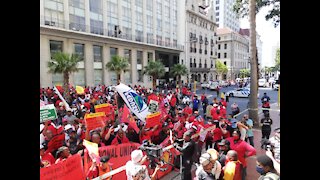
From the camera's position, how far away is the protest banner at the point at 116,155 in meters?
4.22

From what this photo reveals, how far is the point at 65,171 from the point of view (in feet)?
11.7

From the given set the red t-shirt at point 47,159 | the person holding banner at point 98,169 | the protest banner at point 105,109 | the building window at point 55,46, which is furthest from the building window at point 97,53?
the person holding banner at point 98,169

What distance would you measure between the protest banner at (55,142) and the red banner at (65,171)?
158 cm

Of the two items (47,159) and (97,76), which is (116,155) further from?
(97,76)

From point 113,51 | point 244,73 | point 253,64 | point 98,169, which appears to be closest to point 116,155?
point 98,169

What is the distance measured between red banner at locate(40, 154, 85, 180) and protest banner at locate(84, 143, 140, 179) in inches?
16.5

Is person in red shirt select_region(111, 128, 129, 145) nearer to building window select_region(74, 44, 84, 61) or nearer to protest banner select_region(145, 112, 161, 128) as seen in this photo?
protest banner select_region(145, 112, 161, 128)

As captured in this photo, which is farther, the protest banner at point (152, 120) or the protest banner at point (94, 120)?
the protest banner at point (152, 120)

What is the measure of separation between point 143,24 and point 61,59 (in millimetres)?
19647

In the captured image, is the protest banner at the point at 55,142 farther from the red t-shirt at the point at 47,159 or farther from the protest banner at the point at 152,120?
the protest banner at the point at 152,120

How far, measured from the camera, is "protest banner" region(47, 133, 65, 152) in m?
5.08

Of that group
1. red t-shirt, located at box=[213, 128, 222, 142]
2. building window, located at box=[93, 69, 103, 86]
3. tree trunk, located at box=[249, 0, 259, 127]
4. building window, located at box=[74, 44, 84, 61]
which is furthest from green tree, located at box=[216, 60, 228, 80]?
red t-shirt, located at box=[213, 128, 222, 142]

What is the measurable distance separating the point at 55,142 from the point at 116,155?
137 cm
